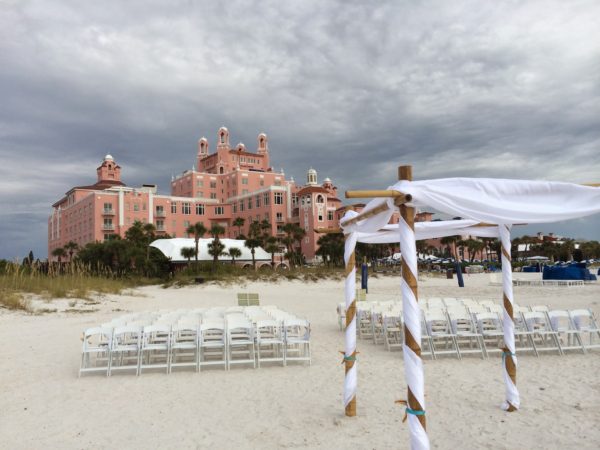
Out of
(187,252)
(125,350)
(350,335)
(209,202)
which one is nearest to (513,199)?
(350,335)

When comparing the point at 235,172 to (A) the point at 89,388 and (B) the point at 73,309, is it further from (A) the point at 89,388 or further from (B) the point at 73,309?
(A) the point at 89,388

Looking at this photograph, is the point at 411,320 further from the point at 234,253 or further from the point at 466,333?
the point at 234,253

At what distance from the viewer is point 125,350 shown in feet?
26.3

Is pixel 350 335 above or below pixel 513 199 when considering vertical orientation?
below

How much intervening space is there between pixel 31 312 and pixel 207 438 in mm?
13282

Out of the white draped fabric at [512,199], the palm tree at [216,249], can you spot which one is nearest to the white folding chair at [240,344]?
the white draped fabric at [512,199]

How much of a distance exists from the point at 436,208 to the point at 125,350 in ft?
20.7

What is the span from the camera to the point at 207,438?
4879 mm

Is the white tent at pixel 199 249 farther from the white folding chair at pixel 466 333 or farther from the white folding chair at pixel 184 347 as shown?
the white folding chair at pixel 466 333

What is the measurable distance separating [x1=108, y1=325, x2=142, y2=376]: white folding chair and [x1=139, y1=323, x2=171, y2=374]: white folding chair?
0.44ft

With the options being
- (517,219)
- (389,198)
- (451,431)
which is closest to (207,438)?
(451,431)

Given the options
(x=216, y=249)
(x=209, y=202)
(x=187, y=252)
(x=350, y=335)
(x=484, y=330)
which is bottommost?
(x=484, y=330)

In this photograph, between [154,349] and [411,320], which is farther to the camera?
[154,349]

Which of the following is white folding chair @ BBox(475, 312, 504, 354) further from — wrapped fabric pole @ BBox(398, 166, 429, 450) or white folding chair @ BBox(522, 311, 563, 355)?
wrapped fabric pole @ BBox(398, 166, 429, 450)
